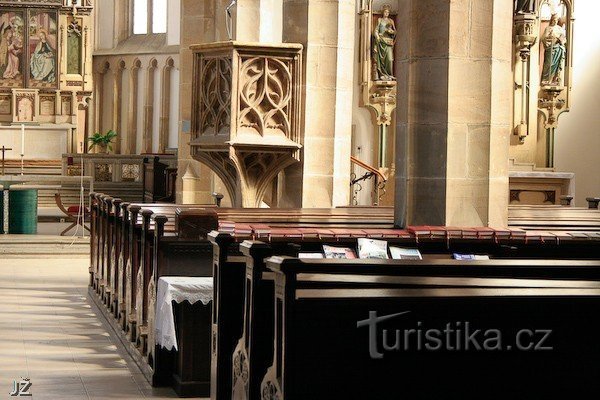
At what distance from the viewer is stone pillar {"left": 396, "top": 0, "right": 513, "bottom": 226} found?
7168mm

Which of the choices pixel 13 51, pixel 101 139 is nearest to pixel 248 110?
pixel 101 139

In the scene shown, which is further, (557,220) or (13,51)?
(13,51)

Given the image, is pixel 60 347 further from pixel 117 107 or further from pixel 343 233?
pixel 117 107

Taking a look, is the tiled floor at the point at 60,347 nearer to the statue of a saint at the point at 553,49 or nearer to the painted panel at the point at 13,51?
the statue of a saint at the point at 553,49

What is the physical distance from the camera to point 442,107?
7211 millimetres

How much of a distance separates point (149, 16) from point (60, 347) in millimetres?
18362

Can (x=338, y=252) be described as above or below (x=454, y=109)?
below

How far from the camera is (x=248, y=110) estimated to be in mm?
9648

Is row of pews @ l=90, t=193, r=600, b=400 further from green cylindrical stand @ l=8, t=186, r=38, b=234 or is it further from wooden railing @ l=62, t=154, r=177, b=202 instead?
wooden railing @ l=62, t=154, r=177, b=202

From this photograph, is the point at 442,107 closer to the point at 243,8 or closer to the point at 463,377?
the point at 463,377

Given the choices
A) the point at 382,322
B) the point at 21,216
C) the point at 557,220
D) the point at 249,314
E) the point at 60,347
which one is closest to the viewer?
the point at 382,322

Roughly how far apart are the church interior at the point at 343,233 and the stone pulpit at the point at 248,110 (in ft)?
0.07

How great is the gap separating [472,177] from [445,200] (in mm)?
219

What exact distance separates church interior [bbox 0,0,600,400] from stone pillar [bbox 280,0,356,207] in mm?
20
